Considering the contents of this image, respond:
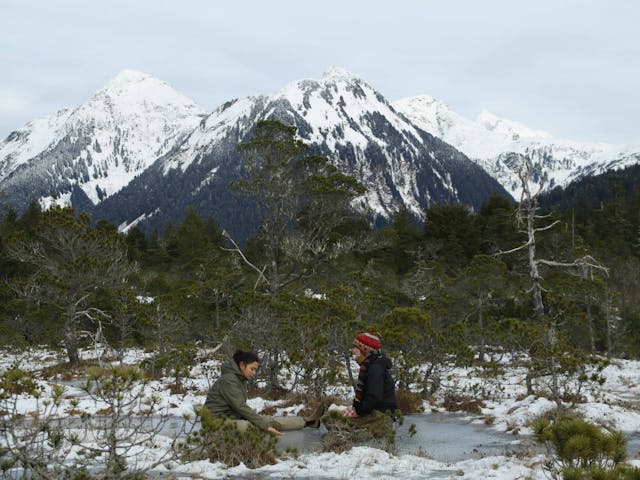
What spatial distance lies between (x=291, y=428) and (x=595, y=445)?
602 cm

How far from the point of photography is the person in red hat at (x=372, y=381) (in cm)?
839

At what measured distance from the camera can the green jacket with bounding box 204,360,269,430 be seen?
7.57 m

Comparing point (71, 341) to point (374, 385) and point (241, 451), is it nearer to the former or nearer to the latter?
point (241, 451)

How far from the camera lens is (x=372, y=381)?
840 centimetres

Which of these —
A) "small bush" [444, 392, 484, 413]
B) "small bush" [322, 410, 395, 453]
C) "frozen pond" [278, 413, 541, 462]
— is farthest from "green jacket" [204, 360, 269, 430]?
"small bush" [444, 392, 484, 413]

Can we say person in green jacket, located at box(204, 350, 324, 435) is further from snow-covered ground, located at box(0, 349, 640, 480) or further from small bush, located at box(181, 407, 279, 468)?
snow-covered ground, located at box(0, 349, 640, 480)

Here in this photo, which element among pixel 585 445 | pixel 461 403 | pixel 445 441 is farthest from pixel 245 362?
pixel 461 403

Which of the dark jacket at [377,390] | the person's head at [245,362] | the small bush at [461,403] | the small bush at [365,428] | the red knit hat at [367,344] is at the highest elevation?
the red knit hat at [367,344]

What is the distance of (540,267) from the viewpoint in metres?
37.4

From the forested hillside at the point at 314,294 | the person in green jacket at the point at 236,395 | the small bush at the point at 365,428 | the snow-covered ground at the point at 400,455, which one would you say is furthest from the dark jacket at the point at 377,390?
the forested hillside at the point at 314,294

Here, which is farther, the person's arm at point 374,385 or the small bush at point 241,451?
the person's arm at point 374,385

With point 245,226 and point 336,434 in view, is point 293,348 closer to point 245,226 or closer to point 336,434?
point 336,434

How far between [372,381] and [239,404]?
2043 millimetres

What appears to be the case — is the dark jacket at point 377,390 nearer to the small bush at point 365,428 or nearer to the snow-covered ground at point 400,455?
the small bush at point 365,428
